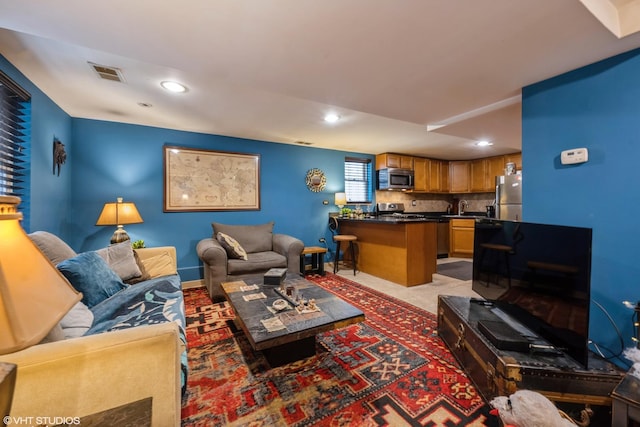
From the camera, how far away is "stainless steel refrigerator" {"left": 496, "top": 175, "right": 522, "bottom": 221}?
10.8ft

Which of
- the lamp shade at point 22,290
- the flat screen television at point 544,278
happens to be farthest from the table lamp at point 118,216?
the flat screen television at point 544,278

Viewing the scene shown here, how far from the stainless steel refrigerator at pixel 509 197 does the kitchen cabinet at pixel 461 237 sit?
1937 millimetres

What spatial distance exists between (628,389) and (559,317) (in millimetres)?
351

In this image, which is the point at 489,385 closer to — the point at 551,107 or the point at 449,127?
the point at 551,107

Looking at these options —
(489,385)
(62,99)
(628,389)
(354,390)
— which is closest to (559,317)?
(628,389)

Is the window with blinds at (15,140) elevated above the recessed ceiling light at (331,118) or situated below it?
below

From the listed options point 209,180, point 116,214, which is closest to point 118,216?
point 116,214

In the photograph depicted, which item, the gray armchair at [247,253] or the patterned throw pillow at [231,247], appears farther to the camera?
the patterned throw pillow at [231,247]

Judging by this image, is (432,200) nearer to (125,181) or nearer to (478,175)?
(478,175)

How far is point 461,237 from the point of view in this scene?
5637mm

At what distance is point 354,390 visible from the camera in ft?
5.10

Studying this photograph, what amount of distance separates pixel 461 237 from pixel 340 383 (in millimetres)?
5061

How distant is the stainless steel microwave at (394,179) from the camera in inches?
208

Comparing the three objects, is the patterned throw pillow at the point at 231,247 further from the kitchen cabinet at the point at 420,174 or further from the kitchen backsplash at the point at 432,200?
the kitchen cabinet at the point at 420,174
